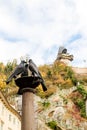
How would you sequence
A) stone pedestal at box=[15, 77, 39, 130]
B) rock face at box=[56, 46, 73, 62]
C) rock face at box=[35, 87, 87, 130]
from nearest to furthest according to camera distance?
stone pedestal at box=[15, 77, 39, 130]
rock face at box=[35, 87, 87, 130]
rock face at box=[56, 46, 73, 62]

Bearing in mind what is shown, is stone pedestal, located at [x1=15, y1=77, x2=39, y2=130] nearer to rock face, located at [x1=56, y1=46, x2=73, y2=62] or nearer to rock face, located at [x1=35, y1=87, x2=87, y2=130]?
rock face, located at [x1=35, y1=87, x2=87, y2=130]

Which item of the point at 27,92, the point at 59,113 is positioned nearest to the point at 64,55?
the point at 59,113

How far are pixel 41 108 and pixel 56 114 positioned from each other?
14.0 feet

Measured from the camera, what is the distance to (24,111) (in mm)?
14297

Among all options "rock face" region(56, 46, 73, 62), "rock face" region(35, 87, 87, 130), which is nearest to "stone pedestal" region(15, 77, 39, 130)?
"rock face" region(35, 87, 87, 130)

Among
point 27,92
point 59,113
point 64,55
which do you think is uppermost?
point 64,55

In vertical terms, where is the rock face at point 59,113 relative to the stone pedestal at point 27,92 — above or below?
above

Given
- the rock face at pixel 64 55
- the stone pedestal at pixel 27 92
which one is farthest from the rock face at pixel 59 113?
the stone pedestal at pixel 27 92

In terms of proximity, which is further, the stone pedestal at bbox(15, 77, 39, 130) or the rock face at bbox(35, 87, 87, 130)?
the rock face at bbox(35, 87, 87, 130)

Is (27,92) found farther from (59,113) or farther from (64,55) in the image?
(64,55)

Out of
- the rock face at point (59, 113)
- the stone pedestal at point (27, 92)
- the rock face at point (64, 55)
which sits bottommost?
the stone pedestal at point (27, 92)

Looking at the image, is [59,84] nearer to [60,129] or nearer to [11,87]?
[11,87]

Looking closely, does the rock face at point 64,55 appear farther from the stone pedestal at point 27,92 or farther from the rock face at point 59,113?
the stone pedestal at point 27,92

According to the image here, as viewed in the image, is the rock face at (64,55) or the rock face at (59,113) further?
Answer: the rock face at (64,55)
